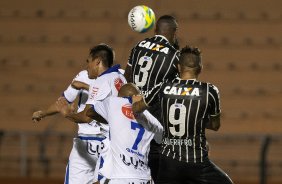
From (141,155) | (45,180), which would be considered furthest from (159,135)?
(45,180)

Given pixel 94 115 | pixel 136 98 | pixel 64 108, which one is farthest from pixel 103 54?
pixel 136 98

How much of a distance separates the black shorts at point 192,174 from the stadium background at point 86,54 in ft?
32.3

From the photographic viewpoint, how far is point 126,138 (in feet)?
24.2

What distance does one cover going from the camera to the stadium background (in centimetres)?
1767

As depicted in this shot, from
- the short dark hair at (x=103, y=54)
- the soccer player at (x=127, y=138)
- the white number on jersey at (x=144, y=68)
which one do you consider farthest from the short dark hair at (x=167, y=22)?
the soccer player at (x=127, y=138)

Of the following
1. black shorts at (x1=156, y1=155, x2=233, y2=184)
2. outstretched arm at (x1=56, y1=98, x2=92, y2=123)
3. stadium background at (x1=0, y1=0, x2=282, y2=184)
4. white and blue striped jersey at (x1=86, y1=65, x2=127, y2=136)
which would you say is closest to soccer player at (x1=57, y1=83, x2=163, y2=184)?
black shorts at (x1=156, y1=155, x2=233, y2=184)

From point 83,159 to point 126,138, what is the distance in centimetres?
218

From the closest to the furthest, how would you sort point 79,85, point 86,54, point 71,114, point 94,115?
point 94,115
point 71,114
point 79,85
point 86,54

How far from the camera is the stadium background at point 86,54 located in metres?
17.7

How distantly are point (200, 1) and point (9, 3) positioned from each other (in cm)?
480

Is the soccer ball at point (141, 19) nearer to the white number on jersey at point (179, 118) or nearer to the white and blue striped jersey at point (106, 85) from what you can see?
the white and blue striped jersey at point (106, 85)

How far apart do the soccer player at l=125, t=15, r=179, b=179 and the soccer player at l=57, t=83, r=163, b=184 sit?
77 cm

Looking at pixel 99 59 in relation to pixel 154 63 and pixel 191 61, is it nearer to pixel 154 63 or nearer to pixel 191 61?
pixel 154 63

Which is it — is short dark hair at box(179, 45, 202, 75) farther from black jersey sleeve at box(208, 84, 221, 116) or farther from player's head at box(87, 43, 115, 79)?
player's head at box(87, 43, 115, 79)
